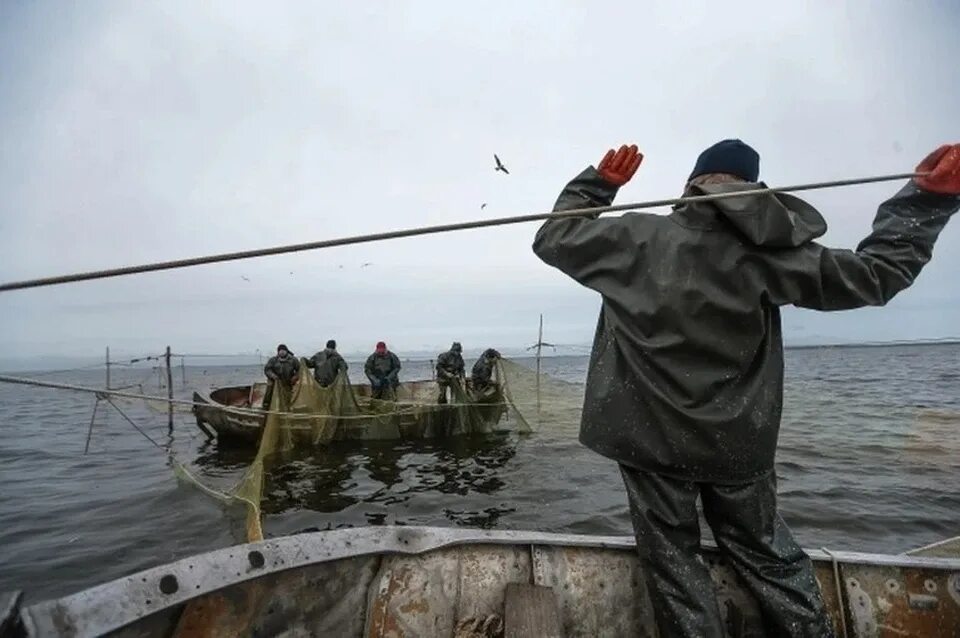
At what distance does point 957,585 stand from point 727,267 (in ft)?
7.83

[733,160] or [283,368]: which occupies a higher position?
[733,160]

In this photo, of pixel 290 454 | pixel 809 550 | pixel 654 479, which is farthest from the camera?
pixel 290 454

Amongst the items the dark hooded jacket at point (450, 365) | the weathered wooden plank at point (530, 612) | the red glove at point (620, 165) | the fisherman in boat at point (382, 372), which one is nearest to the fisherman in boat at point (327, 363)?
the fisherman in boat at point (382, 372)

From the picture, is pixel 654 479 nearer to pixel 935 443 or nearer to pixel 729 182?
pixel 729 182

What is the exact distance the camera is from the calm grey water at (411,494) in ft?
22.3

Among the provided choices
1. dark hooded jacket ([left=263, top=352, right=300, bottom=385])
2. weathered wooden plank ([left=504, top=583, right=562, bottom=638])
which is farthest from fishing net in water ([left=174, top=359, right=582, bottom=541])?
weathered wooden plank ([left=504, top=583, right=562, bottom=638])

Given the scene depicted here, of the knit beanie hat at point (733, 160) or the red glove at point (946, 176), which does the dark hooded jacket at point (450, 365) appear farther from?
the red glove at point (946, 176)

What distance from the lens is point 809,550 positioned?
2842mm

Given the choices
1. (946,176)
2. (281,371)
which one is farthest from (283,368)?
(946,176)

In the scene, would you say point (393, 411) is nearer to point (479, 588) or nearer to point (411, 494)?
point (411, 494)

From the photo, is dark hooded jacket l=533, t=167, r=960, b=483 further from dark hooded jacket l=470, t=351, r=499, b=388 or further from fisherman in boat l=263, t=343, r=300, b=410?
dark hooded jacket l=470, t=351, r=499, b=388

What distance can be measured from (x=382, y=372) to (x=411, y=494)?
6.67 metres

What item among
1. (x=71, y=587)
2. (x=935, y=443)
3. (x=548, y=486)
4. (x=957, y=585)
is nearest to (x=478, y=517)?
(x=548, y=486)

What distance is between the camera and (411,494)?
9.02 meters
